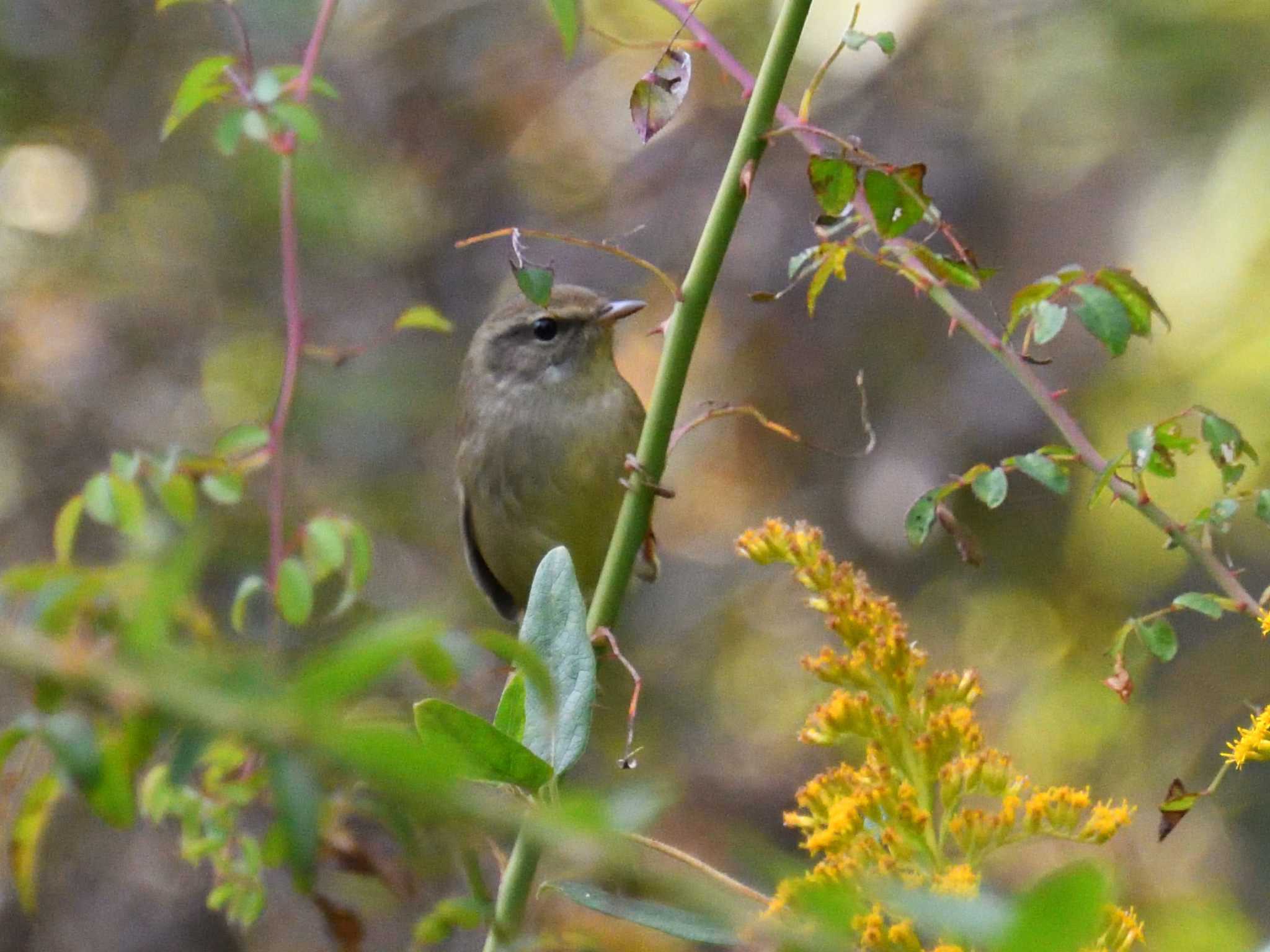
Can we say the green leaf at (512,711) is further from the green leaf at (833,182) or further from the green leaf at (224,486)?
the green leaf at (224,486)

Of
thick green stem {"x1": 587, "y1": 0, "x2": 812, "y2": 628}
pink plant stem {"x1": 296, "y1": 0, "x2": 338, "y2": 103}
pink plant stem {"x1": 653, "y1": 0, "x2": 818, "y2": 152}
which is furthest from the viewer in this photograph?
pink plant stem {"x1": 296, "y1": 0, "x2": 338, "y2": 103}

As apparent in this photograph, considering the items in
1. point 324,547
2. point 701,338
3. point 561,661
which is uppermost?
point 561,661

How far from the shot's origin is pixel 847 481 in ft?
16.2

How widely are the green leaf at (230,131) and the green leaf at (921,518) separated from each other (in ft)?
3.54

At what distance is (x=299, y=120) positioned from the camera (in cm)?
209

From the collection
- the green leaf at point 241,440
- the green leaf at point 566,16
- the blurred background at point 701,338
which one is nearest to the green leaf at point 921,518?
the green leaf at point 566,16

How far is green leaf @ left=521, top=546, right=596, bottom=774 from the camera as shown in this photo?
50.6 inches

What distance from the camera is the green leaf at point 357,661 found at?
0.48 metres

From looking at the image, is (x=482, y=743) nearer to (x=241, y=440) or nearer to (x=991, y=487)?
(x=991, y=487)

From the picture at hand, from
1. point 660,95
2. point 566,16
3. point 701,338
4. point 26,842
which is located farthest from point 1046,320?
point 701,338

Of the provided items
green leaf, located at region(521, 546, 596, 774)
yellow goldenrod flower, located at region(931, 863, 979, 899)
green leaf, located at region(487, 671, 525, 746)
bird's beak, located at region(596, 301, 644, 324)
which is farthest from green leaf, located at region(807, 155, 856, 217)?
Result: bird's beak, located at region(596, 301, 644, 324)

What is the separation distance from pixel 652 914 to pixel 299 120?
4.34 ft

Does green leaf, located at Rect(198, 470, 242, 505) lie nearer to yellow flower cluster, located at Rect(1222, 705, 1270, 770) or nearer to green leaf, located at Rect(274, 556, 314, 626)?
green leaf, located at Rect(274, 556, 314, 626)

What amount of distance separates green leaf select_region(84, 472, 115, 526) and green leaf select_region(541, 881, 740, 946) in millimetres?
990
